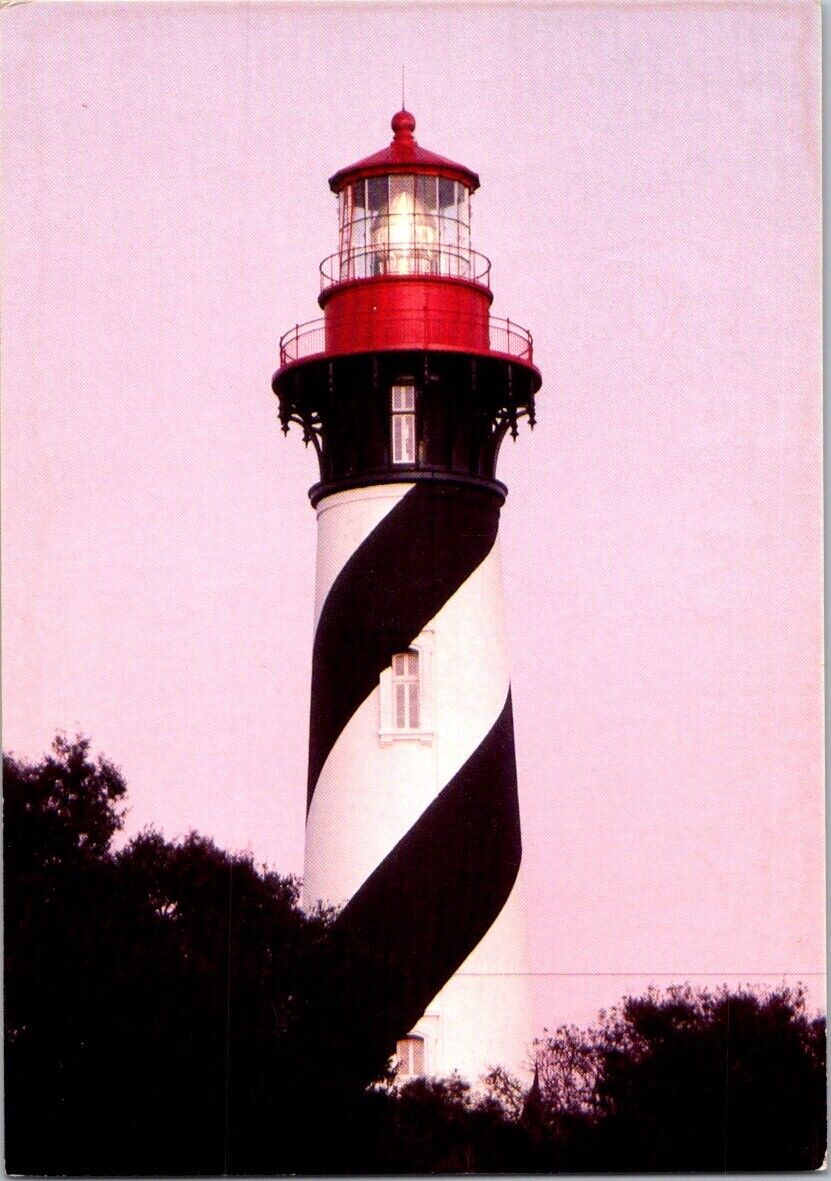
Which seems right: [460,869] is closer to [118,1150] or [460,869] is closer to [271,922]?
[271,922]

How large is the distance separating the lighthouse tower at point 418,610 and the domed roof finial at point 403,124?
0.6 inches

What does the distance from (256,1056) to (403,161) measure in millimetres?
6495

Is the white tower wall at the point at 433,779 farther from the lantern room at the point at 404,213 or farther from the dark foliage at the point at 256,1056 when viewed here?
the lantern room at the point at 404,213

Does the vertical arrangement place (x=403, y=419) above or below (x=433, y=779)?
above

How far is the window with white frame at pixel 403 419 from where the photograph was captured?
58.1 feet

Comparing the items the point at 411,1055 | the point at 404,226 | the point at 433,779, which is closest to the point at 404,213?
the point at 404,226

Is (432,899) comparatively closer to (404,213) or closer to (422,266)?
(422,266)

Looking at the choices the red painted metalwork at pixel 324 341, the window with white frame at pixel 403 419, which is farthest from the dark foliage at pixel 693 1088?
the red painted metalwork at pixel 324 341

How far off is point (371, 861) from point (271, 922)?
0.88 m

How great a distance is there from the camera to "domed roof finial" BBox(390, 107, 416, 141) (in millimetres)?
17844

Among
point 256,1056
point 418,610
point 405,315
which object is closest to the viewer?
point 256,1056

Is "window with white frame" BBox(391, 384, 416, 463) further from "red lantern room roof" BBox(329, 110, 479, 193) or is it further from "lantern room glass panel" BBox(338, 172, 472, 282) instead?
"red lantern room roof" BBox(329, 110, 479, 193)

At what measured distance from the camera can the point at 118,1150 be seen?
16.1 m

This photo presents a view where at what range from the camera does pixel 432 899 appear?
17.3 meters
